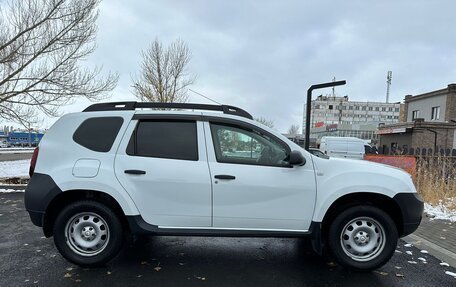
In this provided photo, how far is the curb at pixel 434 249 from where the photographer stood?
4.76 metres

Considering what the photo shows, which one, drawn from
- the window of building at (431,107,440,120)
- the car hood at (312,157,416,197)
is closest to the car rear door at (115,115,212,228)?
the car hood at (312,157,416,197)

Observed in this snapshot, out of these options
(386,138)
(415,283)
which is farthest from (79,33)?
(386,138)

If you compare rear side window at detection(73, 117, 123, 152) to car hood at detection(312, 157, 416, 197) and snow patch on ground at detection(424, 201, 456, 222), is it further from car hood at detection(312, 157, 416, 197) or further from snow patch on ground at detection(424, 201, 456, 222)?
snow patch on ground at detection(424, 201, 456, 222)

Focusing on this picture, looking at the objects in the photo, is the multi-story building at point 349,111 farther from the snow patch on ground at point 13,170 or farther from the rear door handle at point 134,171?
the rear door handle at point 134,171

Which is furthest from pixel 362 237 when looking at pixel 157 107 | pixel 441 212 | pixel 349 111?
pixel 349 111

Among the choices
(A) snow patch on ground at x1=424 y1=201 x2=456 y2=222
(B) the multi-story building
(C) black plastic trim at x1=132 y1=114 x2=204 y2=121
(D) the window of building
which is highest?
(B) the multi-story building

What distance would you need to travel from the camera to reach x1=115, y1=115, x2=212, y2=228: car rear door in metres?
4.06

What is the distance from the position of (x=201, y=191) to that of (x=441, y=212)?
6031 mm

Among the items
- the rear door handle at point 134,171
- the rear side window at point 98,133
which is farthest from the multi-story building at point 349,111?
the rear door handle at point 134,171

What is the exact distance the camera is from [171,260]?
4.49 m

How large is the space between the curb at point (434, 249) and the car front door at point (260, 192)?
86.7 inches

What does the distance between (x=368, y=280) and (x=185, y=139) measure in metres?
2.65

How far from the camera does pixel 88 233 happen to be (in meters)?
4.17

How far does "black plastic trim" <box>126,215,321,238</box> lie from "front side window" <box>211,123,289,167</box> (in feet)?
2.63
